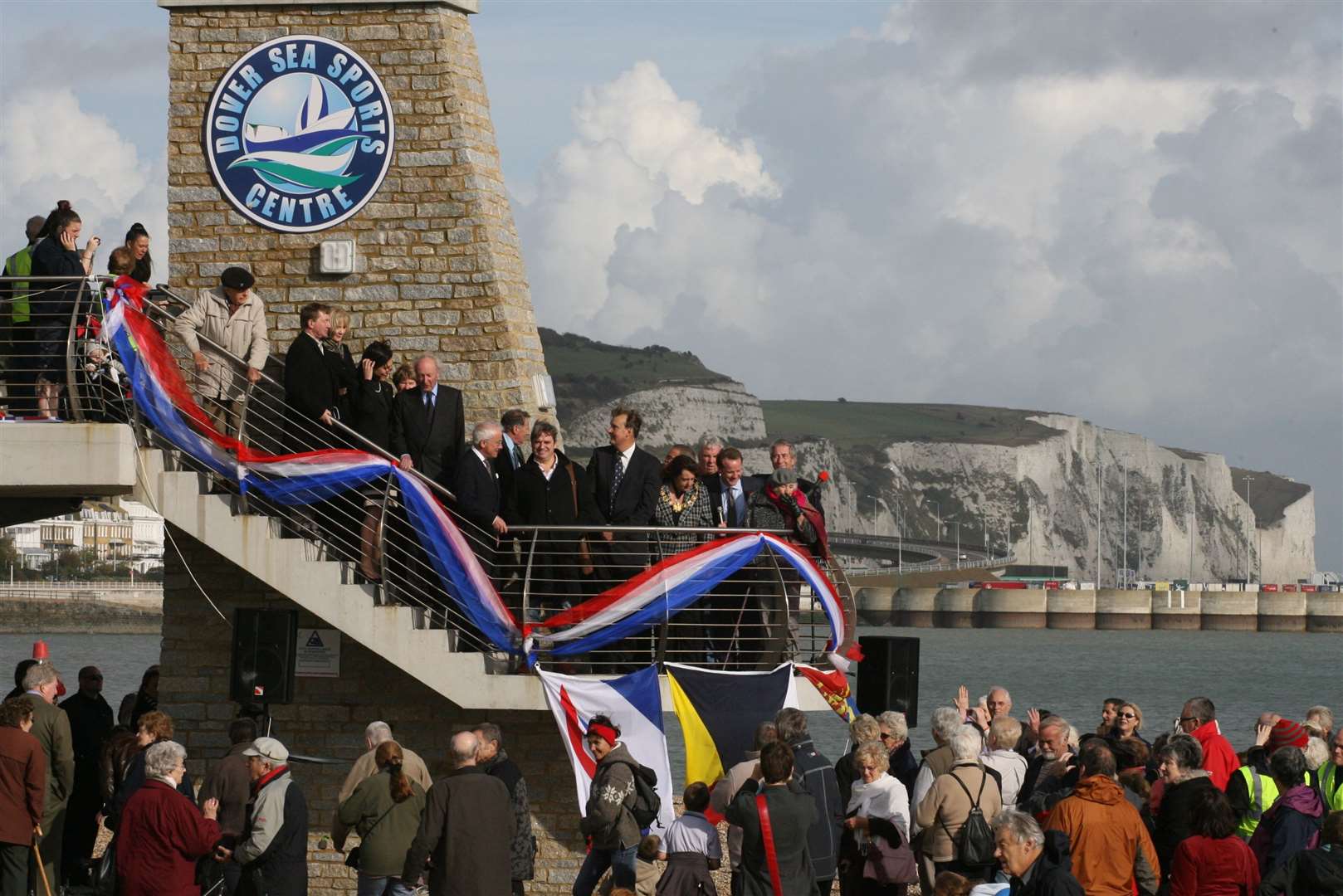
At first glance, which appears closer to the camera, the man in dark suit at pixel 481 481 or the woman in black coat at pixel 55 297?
the man in dark suit at pixel 481 481

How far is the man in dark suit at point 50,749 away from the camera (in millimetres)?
11461

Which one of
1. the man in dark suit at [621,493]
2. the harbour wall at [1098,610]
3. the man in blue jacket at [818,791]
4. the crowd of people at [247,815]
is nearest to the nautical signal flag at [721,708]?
the man in dark suit at [621,493]

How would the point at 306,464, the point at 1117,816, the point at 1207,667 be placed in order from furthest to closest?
the point at 1207,667 → the point at 306,464 → the point at 1117,816

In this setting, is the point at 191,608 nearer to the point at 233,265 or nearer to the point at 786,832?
the point at 233,265

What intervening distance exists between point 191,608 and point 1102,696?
55863 millimetres

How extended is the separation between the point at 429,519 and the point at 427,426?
0.78 meters

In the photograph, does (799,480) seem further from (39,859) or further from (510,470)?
(39,859)

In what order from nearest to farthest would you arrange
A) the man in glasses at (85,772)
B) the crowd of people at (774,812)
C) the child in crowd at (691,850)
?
the crowd of people at (774,812), the child in crowd at (691,850), the man in glasses at (85,772)

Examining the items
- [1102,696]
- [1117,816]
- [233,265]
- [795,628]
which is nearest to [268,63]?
[233,265]

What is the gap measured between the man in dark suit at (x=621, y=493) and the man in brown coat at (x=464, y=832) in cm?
365

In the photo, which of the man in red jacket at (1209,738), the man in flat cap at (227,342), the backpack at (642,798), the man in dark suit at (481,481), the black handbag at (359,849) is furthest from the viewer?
the man in flat cap at (227,342)

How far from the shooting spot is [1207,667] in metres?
87.3

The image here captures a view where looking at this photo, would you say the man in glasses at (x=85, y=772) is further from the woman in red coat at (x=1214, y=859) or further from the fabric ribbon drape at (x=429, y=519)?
the woman in red coat at (x=1214, y=859)

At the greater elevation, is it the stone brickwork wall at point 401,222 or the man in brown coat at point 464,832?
the stone brickwork wall at point 401,222
